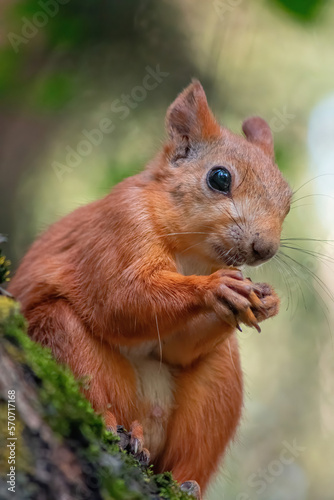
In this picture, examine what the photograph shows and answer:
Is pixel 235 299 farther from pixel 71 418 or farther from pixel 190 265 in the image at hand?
pixel 71 418

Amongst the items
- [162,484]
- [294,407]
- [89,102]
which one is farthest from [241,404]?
[294,407]

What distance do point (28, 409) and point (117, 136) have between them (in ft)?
9.90

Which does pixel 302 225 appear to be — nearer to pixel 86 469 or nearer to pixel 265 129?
pixel 265 129

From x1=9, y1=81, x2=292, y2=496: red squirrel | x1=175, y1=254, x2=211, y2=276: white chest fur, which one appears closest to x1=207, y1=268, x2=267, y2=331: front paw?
x1=9, y1=81, x2=292, y2=496: red squirrel

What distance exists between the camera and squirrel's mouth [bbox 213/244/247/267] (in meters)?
2.05

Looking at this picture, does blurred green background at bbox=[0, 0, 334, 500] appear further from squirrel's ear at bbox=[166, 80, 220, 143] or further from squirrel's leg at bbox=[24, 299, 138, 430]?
Result: squirrel's leg at bbox=[24, 299, 138, 430]

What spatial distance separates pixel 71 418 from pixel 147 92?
119 inches

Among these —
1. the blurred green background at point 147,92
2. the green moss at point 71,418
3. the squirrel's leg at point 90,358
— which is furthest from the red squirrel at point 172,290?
the green moss at point 71,418

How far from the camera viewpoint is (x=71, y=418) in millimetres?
1138

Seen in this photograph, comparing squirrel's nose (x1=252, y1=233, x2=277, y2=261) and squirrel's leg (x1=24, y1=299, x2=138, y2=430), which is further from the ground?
squirrel's nose (x1=252, y1=233, x2=277, y2=261)

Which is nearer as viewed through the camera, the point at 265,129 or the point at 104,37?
the point at 265,129

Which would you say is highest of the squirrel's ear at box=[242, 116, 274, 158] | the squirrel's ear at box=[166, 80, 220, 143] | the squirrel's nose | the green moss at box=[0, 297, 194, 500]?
the squirrel's ear at box=[242, 116, 274, 158]

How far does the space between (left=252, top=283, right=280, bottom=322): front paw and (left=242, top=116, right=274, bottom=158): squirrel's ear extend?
0.85 metres

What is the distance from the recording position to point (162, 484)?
1506 millimetres
